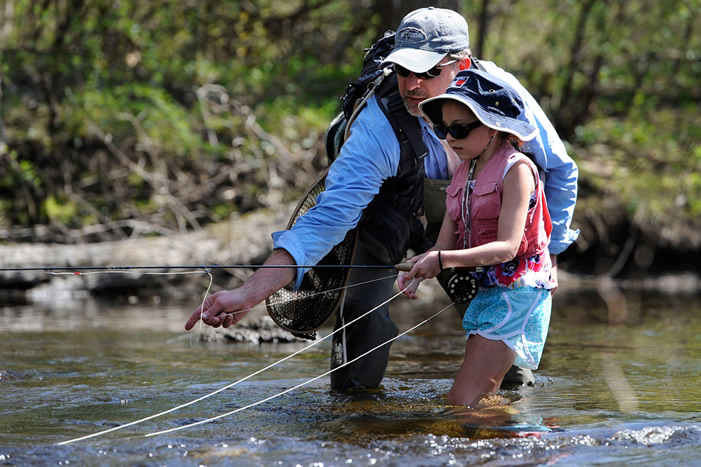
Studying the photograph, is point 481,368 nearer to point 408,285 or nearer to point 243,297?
point 408,285

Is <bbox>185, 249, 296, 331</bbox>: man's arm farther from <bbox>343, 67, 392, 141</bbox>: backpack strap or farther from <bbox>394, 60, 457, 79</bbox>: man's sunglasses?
<bbox>394, 60, 457, 79</bbox>: man's sunglasses

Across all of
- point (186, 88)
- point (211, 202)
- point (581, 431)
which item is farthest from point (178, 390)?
point (186, 88)

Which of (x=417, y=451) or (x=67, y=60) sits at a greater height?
(x=67, y=60)

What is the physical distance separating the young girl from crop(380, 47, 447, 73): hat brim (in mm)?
189

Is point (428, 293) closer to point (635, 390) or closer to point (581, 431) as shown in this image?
point (635, 390)

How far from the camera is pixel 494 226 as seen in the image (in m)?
3.63

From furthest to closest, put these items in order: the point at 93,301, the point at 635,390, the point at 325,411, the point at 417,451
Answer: the point at 93,301 → the point at 635,390 → the point at 325,411 → the point at 417,451

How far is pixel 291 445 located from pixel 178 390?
1360 mm

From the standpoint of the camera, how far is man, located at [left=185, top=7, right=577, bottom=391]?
Answer: 12.4 ft

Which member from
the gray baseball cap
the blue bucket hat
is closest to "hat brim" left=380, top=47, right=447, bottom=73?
the gray baseball cap

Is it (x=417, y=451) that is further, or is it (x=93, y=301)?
(x=93, y=301)

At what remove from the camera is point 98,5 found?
1180cm

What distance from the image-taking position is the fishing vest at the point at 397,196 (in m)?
4.05

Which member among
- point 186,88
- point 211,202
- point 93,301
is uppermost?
point 186,88
